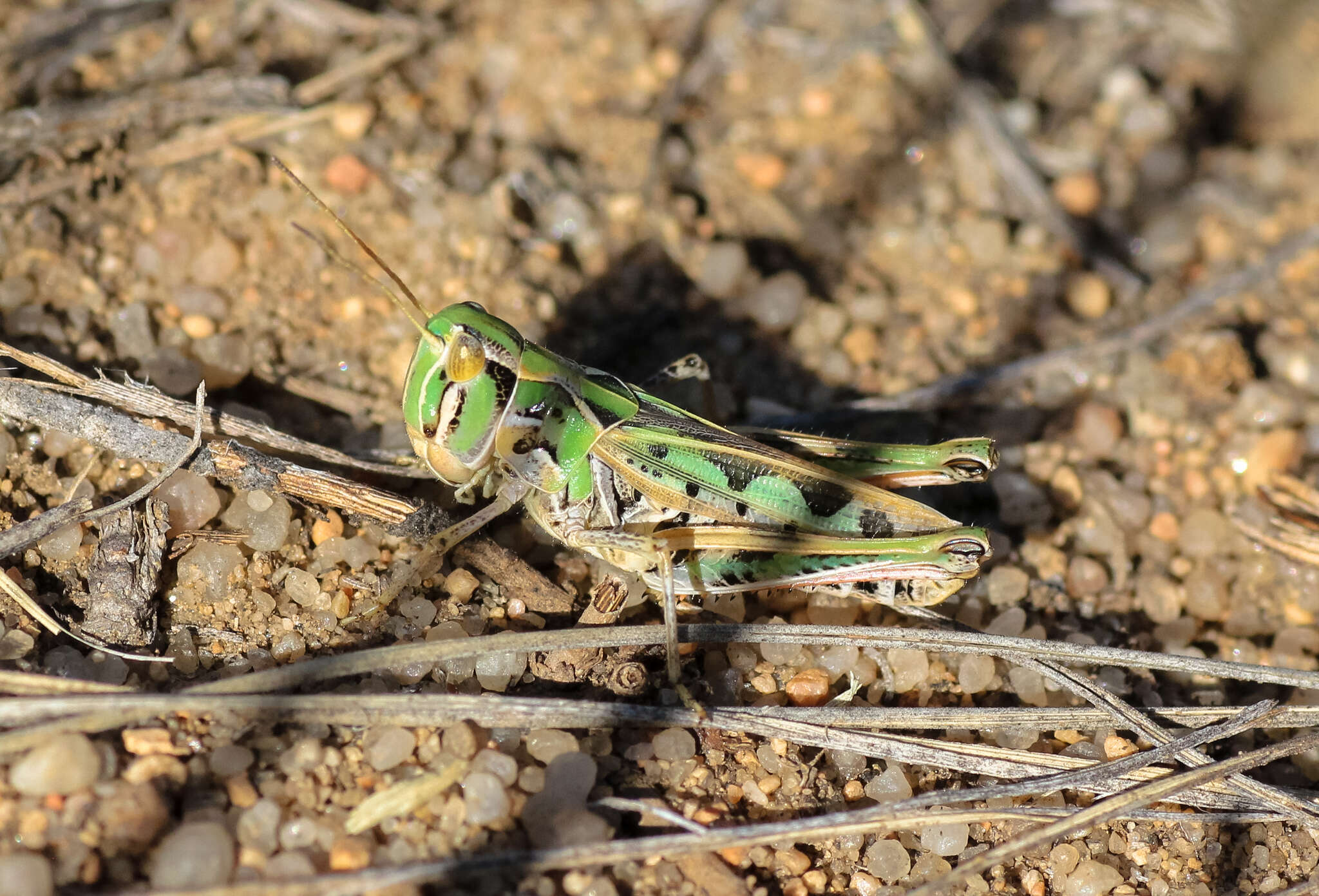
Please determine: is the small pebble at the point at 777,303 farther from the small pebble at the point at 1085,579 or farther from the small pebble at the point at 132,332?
the small pebble at the point at 132,332

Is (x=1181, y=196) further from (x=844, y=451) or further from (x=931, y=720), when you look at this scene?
(x=931, y=720)

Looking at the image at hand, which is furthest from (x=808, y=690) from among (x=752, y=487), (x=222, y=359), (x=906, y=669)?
(x=222, y=359)

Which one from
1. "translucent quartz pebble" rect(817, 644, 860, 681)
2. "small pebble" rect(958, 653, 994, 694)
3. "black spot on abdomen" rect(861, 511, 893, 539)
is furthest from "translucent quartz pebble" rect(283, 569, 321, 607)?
"small pebble" rect(958, 653, 994, 694)

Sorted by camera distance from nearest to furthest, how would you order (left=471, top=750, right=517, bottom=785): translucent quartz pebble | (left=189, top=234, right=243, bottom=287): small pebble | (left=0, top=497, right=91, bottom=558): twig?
(left=471, top=750, right=517, bottom=785): translucent quartz pebble, (left=0, top=497, right=91, bottom=558): twig, (left=189, top=234, right=243, bottom=287): small pebble

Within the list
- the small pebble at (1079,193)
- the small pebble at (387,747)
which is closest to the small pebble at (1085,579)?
the small pebble at (1079,193)

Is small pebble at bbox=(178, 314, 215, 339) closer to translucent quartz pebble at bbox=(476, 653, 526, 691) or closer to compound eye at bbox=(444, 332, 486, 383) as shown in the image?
compound eye at bbox=(444, 332, 486, 383)
